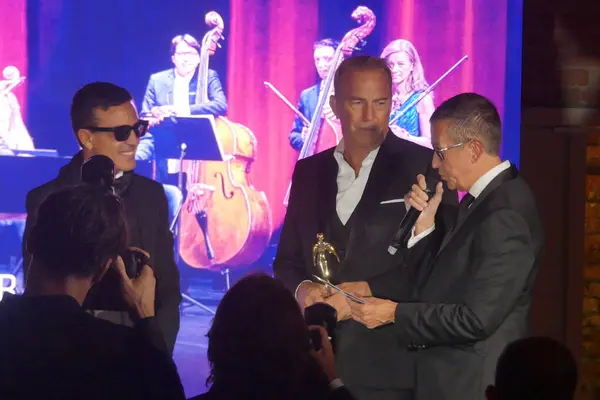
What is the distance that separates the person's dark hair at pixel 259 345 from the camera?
5.46 feet

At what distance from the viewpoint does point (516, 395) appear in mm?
1670

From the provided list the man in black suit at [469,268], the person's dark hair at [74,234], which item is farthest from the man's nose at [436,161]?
the person's dark hair at [74,234]

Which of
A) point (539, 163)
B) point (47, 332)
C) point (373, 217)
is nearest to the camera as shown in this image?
point (47, 332)

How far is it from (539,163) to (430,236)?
167cm

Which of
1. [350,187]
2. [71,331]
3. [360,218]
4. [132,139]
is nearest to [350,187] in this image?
[350,187]

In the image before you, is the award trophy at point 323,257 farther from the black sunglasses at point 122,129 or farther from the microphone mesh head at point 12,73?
the microphone mesh head at point 12,73

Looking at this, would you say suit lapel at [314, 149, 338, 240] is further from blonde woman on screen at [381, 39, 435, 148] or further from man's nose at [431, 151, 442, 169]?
blonde woman on screen at [381, 39, 435, 148]

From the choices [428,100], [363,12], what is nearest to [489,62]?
[428,100]

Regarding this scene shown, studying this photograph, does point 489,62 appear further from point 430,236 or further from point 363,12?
point 430,236

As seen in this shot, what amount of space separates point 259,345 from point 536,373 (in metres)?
0.54

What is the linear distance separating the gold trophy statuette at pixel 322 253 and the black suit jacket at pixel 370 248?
1.5 inches

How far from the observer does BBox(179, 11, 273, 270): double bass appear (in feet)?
11.0

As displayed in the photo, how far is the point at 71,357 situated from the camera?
1.58 metres

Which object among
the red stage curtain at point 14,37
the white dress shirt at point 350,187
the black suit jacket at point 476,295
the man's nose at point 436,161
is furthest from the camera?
the red stage curtain at point 14,37
